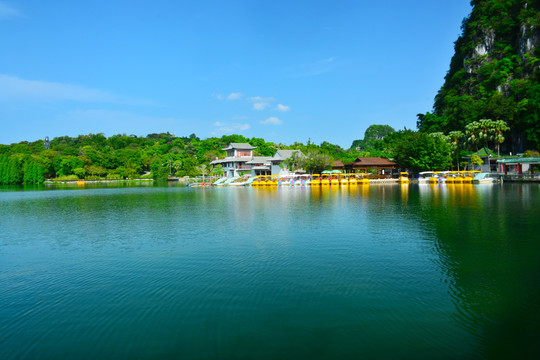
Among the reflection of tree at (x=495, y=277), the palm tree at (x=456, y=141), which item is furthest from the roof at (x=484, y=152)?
the reflection of tree at (x=495, y=277)

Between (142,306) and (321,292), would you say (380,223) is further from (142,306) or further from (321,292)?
(142,306)

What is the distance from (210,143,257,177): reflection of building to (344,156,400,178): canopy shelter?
26993 millimetres

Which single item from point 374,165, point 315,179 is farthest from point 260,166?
point 374,165

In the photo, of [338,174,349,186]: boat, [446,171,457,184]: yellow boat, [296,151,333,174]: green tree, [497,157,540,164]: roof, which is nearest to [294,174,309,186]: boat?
[296,151,333,174]: green tree

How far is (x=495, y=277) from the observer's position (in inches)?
375

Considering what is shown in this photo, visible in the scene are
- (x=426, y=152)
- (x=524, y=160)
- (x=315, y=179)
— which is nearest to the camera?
(x=524, y=160)

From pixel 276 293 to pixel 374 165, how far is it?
2509 inches

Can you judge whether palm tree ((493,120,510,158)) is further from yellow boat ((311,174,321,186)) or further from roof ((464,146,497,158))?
yellow boat ((311,174,321,186))

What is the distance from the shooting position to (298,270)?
34.1ft

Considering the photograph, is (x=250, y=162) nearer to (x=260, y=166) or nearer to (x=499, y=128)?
(x=260, y=166)

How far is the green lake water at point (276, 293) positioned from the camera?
6.10 metres

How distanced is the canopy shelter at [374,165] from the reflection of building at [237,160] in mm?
26993

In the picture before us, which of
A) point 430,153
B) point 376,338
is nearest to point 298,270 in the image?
point 376,338

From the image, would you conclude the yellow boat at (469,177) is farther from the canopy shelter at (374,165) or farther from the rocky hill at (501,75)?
the canopy shelter at (374,165)
